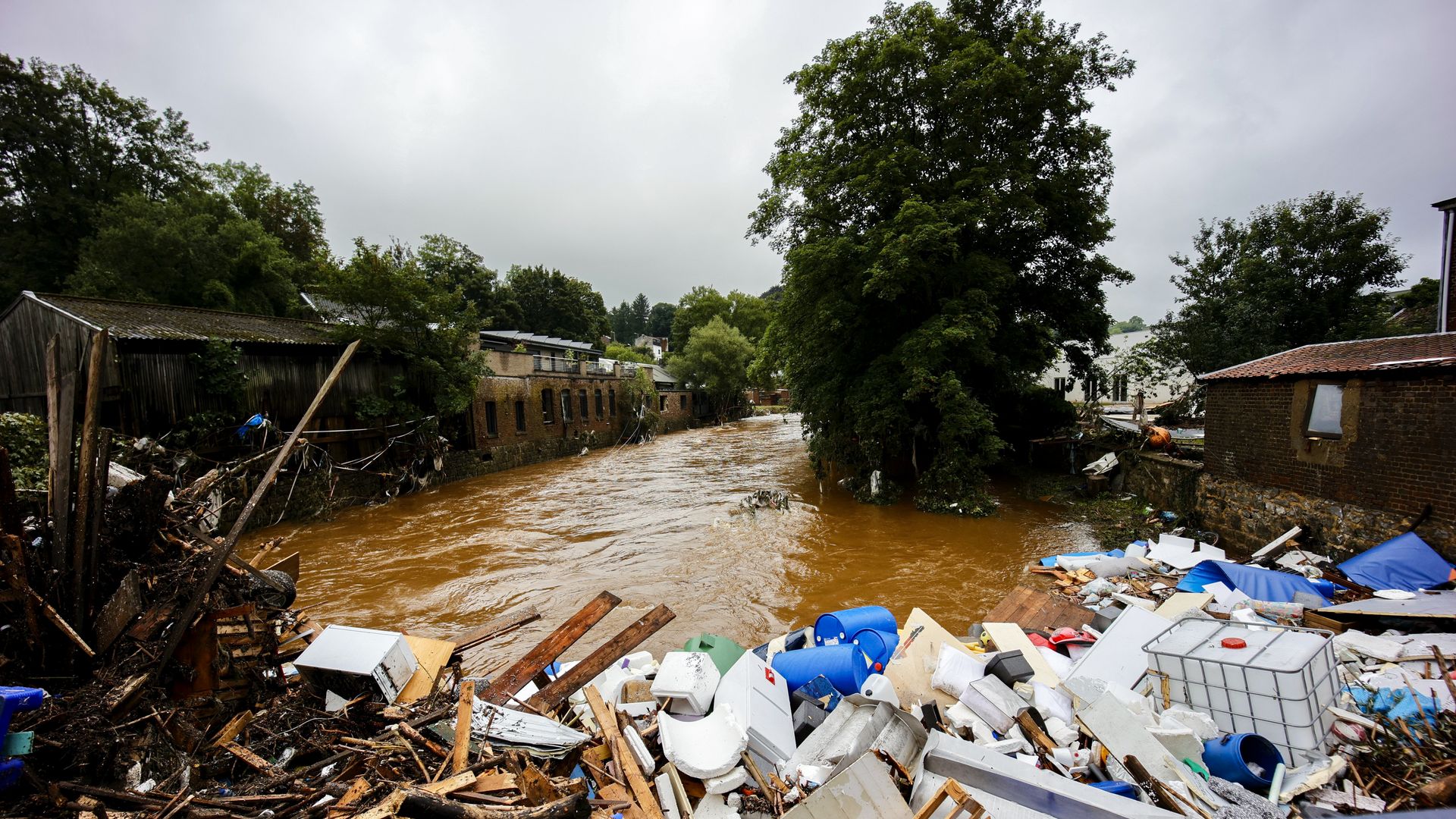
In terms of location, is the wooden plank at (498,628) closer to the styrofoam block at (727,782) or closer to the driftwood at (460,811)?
the driftwood at (460,811)

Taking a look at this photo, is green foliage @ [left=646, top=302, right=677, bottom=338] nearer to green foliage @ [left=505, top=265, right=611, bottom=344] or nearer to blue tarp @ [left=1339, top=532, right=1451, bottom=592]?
green foliage @ [left=505, top=265, right=611, bottom=344]

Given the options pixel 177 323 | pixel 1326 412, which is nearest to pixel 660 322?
pixel 177 323

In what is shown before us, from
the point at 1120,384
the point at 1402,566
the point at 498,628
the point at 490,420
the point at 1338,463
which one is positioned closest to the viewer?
the point at 498,628

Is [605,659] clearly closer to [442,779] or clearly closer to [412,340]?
[442,779]

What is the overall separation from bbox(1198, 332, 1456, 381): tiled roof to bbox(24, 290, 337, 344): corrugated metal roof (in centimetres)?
1881

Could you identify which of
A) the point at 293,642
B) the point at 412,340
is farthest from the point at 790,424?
the point at 293,642

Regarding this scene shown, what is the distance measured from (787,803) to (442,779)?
179cm

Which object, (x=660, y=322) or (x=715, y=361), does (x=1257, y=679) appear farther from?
(x=660, y=322)

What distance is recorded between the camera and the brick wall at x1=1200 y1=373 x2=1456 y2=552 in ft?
18.4

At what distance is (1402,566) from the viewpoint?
17.7 feet

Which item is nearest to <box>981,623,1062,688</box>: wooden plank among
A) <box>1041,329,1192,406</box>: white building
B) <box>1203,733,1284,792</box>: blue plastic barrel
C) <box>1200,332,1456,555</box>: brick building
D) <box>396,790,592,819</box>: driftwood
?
<box>1203,733,1284,792</box>: blue plastic barrel

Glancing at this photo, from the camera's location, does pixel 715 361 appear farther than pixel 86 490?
Yes

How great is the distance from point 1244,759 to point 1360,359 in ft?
22.9

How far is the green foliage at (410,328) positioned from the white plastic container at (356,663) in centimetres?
1294
